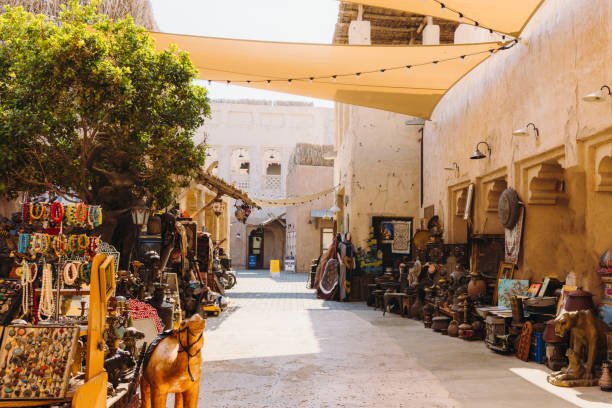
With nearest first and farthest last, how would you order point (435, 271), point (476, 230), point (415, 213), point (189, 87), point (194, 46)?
point (189, 87) < point (194, 46) < point (476, 230) < point (435, 271) < point (415, 213)

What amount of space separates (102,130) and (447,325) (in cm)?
594

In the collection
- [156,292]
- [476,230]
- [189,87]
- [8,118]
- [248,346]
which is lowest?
[248,346]

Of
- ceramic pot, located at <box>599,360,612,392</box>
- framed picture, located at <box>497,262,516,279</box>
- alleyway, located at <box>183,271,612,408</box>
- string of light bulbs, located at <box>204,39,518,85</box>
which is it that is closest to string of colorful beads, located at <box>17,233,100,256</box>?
alleyway, located at <box>183,271,612,408</box>

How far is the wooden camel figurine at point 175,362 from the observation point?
10.5ft

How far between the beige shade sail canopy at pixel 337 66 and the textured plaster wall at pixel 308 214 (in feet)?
49.1

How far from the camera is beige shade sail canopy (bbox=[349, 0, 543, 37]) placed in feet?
22.4

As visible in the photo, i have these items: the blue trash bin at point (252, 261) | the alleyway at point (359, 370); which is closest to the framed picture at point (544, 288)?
the alleyway at point (359, 370)

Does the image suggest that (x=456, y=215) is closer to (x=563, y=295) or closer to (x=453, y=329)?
(x=453, y=329)

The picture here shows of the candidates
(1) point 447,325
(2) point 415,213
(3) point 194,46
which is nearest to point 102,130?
(3) point 194,46

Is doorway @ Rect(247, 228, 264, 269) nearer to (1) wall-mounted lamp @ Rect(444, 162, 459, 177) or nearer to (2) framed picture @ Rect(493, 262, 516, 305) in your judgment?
(1) wall-mounted lamp @ Rect(444, 162, 459, 177)

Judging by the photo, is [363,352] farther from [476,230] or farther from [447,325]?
[476,230]

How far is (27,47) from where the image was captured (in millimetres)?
7285

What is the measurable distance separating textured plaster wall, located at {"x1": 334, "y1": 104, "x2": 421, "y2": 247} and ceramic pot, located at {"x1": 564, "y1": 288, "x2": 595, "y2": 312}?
9.42m

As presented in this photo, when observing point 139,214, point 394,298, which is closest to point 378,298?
point 394,298
